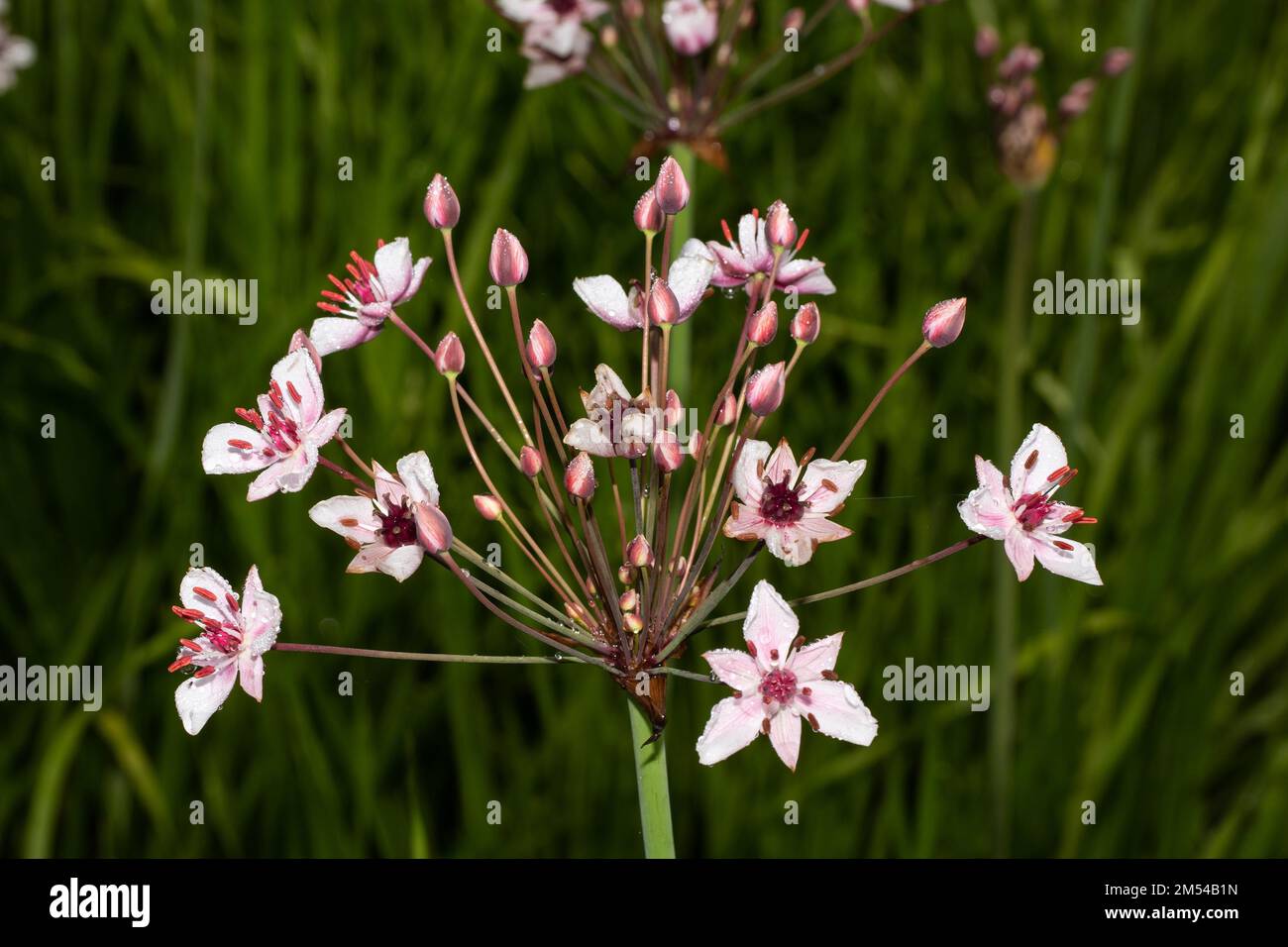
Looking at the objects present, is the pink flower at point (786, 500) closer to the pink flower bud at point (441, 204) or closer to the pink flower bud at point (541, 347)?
the pink flower bud at point (541, 347)

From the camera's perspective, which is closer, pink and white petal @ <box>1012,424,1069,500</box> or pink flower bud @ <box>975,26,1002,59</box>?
pink and white petal @ <box>1012,424,1069,500</box>

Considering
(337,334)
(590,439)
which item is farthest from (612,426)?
(337,334)

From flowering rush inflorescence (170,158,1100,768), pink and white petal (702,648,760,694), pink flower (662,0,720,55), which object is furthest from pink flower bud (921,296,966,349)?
pink flower (662,0,720,55)

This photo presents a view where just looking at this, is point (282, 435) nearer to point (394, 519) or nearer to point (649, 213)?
point (394, 519)

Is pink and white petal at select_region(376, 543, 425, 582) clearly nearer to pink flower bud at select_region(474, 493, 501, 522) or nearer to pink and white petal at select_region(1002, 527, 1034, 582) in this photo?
pink flower bud at select_region(474, 493, 501, 522)

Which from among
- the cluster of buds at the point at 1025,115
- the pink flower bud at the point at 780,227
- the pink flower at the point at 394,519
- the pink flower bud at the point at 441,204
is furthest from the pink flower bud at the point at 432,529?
the cluster of buds at the point at 1025,115
